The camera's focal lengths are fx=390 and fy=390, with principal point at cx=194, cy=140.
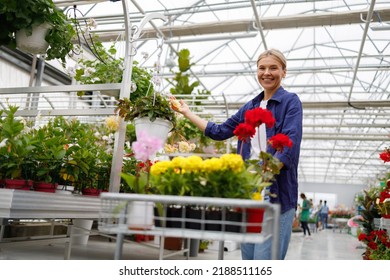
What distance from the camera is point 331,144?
64.0 ft

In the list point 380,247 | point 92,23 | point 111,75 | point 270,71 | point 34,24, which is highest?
point 92,23

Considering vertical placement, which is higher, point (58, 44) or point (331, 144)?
point (331, 144)

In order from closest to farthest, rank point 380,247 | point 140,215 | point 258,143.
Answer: point 140,215 < point 258,143 < point 380,247

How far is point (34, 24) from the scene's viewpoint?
2.36 m

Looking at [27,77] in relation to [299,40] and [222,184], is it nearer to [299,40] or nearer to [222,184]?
[299,40]


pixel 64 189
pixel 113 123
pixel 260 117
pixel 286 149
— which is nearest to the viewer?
pixel 260 117

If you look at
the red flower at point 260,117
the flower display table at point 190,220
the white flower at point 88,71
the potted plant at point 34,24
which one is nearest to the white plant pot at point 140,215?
the flower display table at point 190,220

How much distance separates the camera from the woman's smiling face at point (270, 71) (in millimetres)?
1622

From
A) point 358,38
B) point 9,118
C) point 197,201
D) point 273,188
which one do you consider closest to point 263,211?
point 197,201

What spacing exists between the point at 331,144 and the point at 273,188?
19092 millimetres

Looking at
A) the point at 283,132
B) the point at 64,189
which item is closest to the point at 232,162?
the point at 283,132

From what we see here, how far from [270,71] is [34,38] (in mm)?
1550

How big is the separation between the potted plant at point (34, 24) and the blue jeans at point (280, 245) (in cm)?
176

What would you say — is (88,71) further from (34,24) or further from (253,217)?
(253,217)
